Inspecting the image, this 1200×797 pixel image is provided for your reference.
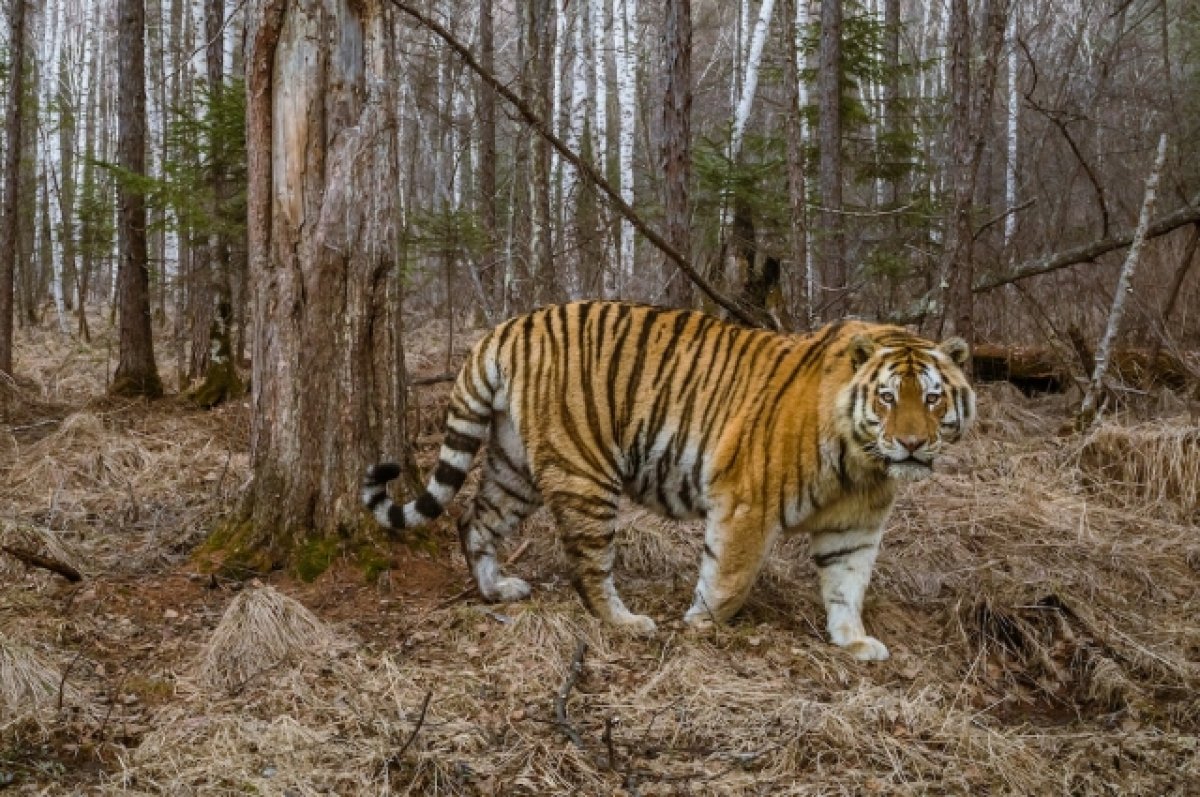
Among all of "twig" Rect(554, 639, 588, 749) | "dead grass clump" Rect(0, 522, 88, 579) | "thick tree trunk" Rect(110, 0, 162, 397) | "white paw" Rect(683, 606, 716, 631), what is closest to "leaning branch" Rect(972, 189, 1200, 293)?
"white paw" Rect(683, 606, 716, 631)

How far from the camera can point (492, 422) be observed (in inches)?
215

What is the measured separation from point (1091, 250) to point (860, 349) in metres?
5.81

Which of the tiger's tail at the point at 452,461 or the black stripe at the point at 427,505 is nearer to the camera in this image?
the tiger's tail at the point at 452,461

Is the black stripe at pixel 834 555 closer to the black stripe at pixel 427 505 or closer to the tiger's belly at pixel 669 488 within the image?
the tiger's belly at pixel 669 488

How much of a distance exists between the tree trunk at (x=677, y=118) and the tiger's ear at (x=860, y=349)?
2781mm

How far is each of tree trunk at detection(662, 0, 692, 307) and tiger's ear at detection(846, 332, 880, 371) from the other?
2781mm

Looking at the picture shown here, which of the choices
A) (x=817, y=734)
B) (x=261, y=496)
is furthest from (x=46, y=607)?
(x=817, y=734)

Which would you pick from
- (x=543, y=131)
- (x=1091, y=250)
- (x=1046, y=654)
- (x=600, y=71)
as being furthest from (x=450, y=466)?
(x=600, y=71)

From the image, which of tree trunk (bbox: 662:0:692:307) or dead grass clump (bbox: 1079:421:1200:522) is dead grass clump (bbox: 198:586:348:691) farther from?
dead grass clump (bbox: 1079:421:1200:522)

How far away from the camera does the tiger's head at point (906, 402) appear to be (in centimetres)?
461

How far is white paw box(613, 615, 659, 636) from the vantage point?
506cm

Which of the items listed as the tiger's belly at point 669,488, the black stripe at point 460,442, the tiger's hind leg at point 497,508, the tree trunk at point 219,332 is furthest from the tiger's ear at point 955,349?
the tree trunk at point 219,332

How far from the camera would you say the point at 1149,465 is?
738 cm

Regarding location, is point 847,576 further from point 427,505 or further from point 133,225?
point 133,225
